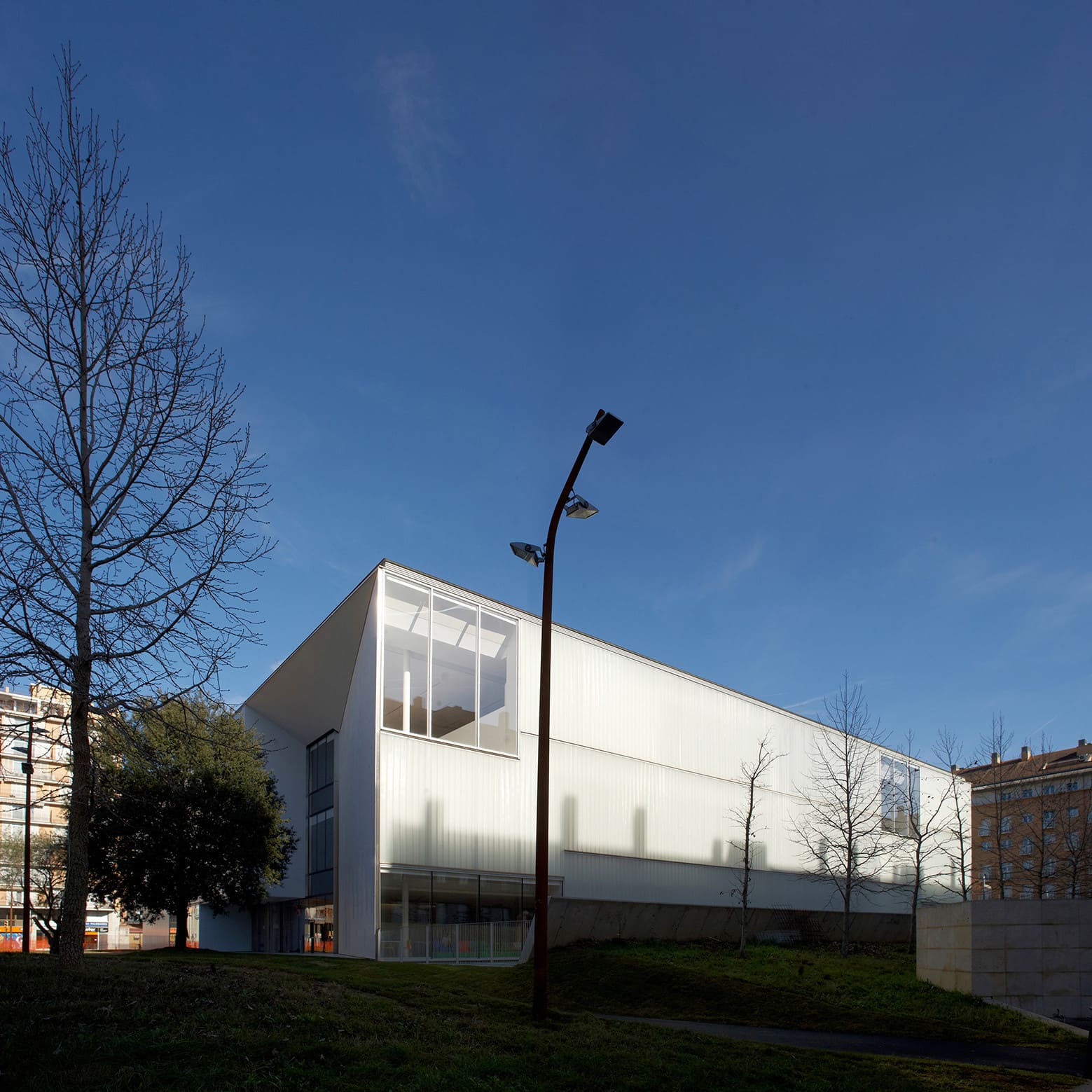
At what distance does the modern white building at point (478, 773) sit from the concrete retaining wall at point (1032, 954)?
18183 mm

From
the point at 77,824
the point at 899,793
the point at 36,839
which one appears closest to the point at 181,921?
the point at 77,824

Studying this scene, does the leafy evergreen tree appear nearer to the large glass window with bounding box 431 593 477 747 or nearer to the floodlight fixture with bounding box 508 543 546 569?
the large glass window with bounding box 431 593 477 747

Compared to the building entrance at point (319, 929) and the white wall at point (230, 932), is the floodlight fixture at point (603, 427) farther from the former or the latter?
the white wall at point (230, 932)

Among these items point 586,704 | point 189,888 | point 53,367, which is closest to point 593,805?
point 586,704

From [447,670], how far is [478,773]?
3.83m

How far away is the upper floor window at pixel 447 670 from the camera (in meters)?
32.6

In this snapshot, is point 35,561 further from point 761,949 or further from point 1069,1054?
point 761,949

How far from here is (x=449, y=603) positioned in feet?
115

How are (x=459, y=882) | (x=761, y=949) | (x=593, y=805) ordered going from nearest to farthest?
A: (x=761, y=949) → (x=459, y=882) → (x=593, y=805)

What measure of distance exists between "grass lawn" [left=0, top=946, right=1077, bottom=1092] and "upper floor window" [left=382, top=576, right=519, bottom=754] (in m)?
17.4

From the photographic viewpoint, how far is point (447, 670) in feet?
112

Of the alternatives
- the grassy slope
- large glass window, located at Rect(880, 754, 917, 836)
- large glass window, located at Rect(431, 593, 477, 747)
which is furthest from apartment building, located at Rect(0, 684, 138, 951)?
large glass window, located at Rect(880, 754, 917, 836)

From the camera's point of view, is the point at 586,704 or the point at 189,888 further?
the point at 586,704

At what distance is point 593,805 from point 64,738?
1049 inches
